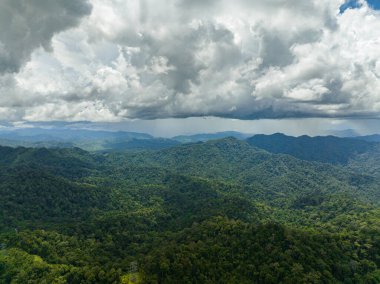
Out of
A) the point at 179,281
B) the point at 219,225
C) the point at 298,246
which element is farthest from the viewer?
Answer: the point at 219,225

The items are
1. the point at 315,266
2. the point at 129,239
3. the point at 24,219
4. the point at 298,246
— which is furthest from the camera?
the point at 24,219

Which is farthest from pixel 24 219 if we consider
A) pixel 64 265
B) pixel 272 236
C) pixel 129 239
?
pixel 272 236

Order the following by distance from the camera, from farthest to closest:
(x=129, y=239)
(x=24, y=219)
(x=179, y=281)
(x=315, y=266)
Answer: (x=24, y=219), (x=129, y=239), (x=315, y=266), (x=179, y=281)

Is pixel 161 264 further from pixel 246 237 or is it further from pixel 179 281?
pixel 246 237

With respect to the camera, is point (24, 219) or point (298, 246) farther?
point (24, 219)

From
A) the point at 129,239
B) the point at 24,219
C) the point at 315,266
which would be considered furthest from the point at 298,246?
the point at 24,219

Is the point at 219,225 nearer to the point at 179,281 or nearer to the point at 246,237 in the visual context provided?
the point at 246,237

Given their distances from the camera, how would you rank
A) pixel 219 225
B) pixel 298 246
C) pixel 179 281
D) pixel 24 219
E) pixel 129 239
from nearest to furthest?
pixel 179 281 < pixel 298 246 < pixel 219 225 < pixel 129 239 < pixel 24 219

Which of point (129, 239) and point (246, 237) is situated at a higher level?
point (246, 237)

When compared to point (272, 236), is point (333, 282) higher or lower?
lower
